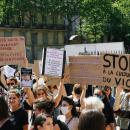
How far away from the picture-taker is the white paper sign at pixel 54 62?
8336 mm

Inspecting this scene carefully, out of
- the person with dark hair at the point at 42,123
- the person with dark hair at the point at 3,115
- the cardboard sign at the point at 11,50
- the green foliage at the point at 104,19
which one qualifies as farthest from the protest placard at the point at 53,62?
the green foliage at the point at 104,19

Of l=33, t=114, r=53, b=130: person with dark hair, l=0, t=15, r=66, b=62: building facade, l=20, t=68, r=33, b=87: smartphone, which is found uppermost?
l=0, t=15, r=66, b=62: building facade

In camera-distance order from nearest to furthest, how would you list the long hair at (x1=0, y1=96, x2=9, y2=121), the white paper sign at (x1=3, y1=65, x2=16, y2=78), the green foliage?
the long hair at (x1=0, y1=96, x2=9, y2=121), the white paper sign at (x1=3, y1=65, x2=16, y2=78), the green foliage

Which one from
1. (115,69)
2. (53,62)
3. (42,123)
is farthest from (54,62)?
(42,123)

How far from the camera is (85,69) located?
807 centimetres

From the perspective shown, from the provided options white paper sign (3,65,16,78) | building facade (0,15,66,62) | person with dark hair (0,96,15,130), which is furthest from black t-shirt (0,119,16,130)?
building facade (0,15,66,62)

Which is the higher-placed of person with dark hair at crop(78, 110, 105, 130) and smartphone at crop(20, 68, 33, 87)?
smartphone at crop(20, 68, 33, 87)

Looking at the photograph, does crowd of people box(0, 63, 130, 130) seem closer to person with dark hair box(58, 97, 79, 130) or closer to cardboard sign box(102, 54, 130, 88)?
person with dark hair box(58, 97, 79, 130)

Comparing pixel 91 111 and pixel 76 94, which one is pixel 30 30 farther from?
pixel 91 111

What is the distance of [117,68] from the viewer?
779 cm

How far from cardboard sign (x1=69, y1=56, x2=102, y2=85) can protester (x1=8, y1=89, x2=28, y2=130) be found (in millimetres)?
1370

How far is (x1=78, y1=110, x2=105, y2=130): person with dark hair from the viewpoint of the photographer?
4508 millimetres

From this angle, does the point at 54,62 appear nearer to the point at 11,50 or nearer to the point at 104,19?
the point at 11,50

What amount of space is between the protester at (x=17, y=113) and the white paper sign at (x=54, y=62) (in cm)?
146
